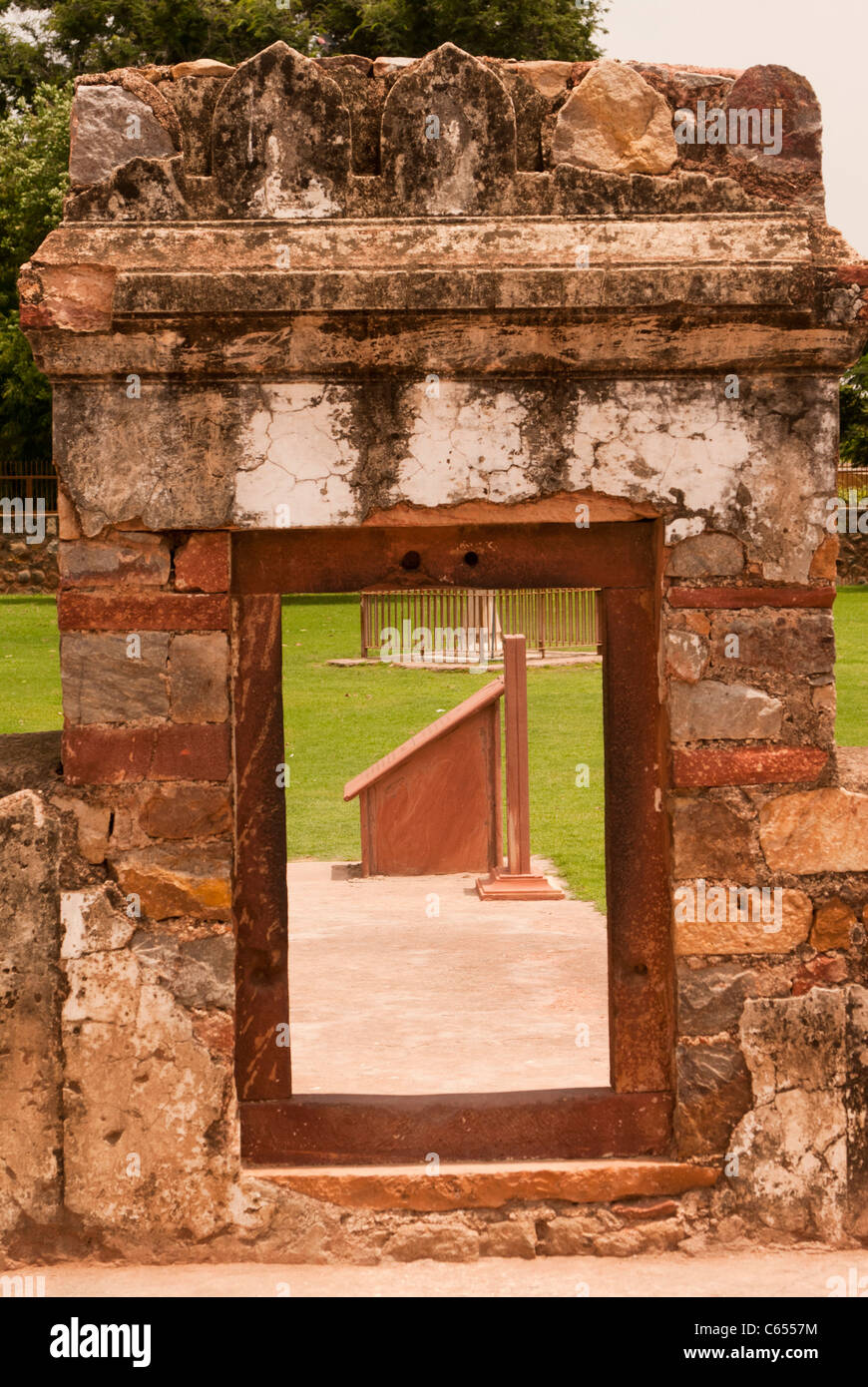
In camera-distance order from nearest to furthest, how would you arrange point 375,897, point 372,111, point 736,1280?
point 736,1280, point 372,111, point 375,897

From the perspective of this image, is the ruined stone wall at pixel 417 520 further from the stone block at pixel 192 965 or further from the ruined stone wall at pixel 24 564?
the ruined stone wall at pixel 24 564

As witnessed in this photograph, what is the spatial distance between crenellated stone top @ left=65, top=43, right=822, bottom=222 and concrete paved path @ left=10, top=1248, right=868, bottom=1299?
2778 millimetres

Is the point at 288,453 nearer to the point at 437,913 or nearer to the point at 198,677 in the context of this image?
the point at 198,677

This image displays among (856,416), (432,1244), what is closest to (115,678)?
(432,1244)

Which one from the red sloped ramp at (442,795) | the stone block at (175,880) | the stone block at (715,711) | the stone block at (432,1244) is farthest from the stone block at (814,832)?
the red sloped ramp at (442,795)

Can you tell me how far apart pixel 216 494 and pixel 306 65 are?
1.17 m

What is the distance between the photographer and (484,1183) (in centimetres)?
383

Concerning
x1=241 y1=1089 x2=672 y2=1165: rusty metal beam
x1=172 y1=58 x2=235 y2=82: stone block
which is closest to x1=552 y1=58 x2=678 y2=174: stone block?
x1=172 y1=58 x2=235 y2=82: stone block

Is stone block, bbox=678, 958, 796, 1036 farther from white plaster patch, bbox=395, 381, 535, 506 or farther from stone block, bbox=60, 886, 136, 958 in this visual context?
stone block, bbox=60, 886, 136, 958

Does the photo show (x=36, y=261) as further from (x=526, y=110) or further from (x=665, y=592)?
(x=665, y=592)

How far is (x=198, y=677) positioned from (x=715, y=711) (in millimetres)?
1381

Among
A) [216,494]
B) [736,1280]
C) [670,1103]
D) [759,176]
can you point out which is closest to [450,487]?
[216,494]

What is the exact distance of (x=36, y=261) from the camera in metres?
3.68

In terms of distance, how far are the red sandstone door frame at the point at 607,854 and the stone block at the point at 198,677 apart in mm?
147
